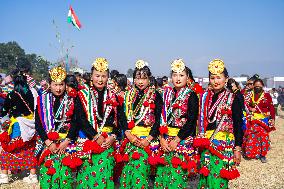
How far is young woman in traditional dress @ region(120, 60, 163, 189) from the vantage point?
15.0 ft

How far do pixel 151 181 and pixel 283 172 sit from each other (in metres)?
3.37

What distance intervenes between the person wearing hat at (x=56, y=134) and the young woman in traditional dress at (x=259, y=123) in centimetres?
566

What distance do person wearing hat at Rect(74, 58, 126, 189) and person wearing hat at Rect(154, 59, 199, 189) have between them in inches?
27.3

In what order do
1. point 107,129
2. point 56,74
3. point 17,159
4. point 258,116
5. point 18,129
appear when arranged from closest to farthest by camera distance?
point 107,129 < point 56,74 < point 18,129 < point 17,159 < point 258,116

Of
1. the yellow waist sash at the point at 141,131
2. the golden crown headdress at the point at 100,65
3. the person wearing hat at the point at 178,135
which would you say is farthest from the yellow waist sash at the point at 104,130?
the golden crown headdress at the point at 100,65

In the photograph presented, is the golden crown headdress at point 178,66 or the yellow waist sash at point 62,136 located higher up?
the golden crown headdress at point 178,66

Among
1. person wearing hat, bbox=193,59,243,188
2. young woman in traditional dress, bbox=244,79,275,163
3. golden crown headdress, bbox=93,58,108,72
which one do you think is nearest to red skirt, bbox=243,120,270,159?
young woman in traditional dress, bbox=244,79,275,163

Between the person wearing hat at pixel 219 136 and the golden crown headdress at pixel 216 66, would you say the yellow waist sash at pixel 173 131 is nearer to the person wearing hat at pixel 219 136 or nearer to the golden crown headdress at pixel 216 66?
the person wearing hat at pixel 219 136

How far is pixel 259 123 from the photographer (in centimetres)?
891

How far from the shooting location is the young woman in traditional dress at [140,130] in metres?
4.57

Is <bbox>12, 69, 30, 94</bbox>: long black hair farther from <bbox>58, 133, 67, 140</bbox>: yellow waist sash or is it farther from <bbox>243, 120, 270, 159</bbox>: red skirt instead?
<bbox>243, 120, 270, 159</bbox>: red skirt

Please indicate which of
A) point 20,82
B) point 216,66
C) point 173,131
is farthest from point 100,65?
point 20,82

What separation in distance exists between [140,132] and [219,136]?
1.11 meters

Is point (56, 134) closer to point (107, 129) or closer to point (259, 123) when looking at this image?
point (107, 129)
